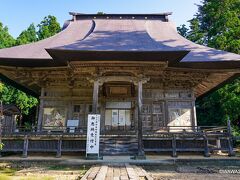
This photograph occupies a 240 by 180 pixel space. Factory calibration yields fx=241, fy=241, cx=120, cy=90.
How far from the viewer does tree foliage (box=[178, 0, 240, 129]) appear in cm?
1805

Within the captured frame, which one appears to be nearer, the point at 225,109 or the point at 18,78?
the point at 18,78

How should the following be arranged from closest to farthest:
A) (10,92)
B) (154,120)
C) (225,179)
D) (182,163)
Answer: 1. (225,179)
2. (182,163)
3. (154,120)
4. (10,92)

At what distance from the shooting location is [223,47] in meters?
19.8

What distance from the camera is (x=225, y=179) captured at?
6699 millimetres

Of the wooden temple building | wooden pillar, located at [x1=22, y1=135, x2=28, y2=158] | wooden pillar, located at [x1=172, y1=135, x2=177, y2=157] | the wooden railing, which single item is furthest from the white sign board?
wooden pillar, located at [x1=172, y1=135, x2=177, y2=157]

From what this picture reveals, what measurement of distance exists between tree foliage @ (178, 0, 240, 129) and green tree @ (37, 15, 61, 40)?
16014 mm

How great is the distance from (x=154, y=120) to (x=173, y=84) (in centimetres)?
241

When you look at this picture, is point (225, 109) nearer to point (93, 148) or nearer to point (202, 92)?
point (202, 92)

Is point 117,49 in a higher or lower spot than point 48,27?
lower

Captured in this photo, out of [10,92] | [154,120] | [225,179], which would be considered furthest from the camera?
[10,92]

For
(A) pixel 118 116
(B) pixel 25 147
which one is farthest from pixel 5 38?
(B) pixel 25 147

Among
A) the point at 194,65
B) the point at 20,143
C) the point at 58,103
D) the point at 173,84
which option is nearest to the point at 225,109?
the point at 173,84

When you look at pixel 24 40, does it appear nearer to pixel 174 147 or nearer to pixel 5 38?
pixel 5 38

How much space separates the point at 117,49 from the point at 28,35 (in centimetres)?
2061
